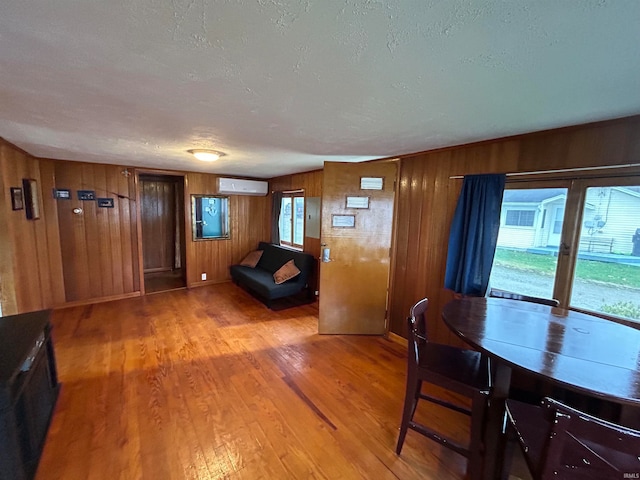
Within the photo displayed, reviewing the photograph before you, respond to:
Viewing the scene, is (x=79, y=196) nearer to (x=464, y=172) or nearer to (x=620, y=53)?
(x=464, y=172)

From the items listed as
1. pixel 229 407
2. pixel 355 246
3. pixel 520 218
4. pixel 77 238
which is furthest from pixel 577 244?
pixel 77 238

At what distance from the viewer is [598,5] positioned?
2.64 feet

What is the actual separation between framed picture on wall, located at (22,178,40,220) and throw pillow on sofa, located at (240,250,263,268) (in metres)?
2.91

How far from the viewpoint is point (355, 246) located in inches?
129

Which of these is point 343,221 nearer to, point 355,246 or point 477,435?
point 355,246

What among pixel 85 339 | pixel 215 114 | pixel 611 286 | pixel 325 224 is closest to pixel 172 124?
pixel 215 114

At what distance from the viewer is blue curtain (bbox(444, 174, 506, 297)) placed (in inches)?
92.9

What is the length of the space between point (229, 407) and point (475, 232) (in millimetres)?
2487

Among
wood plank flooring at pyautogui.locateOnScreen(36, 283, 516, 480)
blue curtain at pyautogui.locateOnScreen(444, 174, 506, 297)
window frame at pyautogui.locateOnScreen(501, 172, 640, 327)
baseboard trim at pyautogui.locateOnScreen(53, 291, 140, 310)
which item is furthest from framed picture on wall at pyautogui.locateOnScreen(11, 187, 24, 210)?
window frame at pyautogui.locateOnScreen(501, 172, 640, 327)

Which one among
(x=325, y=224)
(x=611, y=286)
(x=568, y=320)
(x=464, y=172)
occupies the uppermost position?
(x=464, y=172)

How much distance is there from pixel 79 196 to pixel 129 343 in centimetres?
242

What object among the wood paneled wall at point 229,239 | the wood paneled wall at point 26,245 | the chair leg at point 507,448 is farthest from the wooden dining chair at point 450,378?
the wood paneled wall at point 229,239

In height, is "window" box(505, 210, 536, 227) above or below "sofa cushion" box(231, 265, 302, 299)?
above

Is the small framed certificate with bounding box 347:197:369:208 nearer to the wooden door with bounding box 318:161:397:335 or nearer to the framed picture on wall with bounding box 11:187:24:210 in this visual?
the wooden door with bounding box 318:161:397:335
